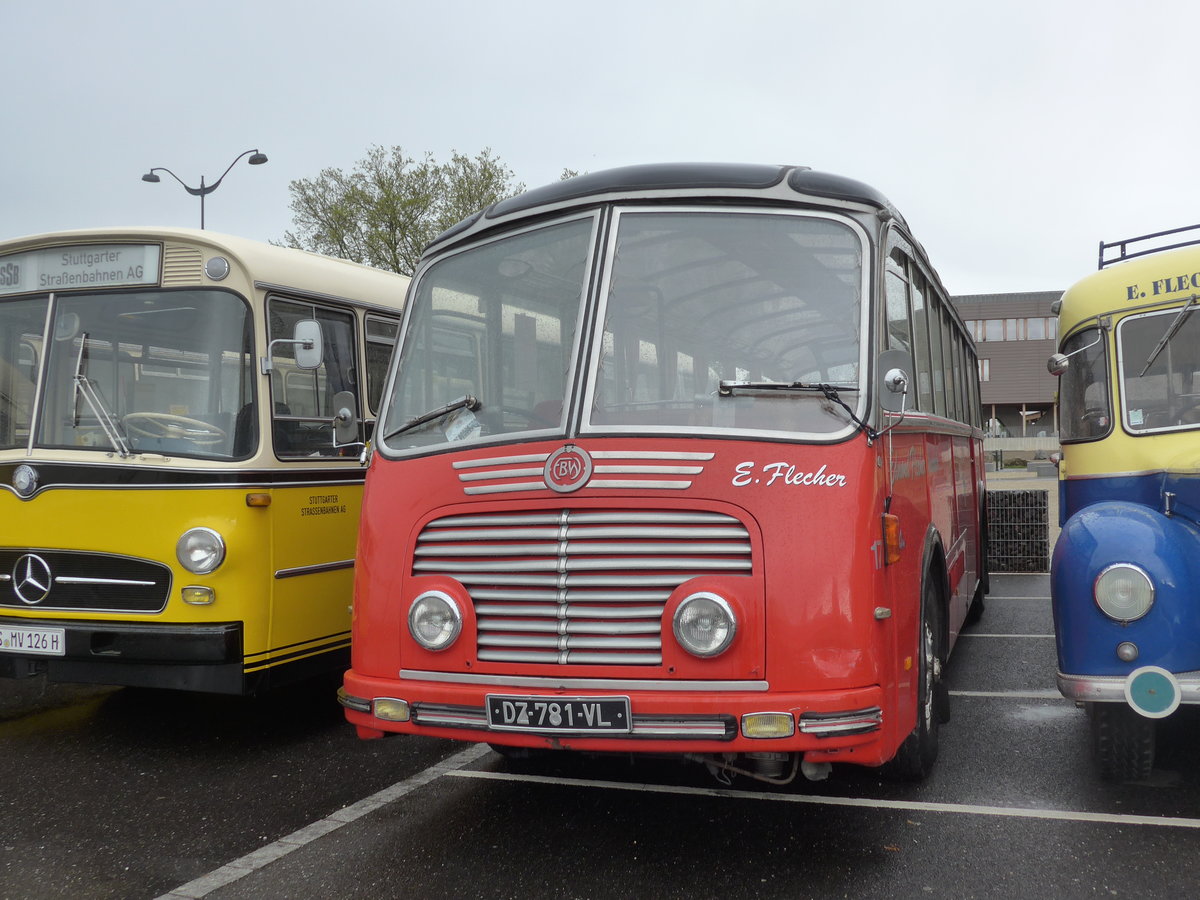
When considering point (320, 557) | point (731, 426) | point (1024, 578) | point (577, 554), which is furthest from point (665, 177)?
point (1024, 578)

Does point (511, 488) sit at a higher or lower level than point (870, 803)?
higher

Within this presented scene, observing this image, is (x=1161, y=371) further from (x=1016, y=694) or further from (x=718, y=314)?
(x=718, y=314)

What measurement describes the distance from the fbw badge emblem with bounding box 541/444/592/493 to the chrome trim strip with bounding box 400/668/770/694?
0.70 meters

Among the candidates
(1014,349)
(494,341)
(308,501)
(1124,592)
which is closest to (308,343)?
(308,501)

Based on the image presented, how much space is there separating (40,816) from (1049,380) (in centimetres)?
6787

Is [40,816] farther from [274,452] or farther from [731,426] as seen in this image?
[731,426]

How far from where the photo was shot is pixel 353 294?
23.4 feet

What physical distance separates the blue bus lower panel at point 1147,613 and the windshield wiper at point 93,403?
475 centimetres

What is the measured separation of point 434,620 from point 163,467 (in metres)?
2.30

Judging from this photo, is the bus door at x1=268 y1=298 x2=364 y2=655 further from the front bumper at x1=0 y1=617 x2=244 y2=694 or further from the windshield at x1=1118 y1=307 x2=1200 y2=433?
the windshield at x1=1118 y1=307 x2=1200 y2=433

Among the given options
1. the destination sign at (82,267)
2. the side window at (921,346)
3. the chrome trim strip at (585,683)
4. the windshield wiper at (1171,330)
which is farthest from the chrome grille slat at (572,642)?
the windshield wiper at (1171,330)

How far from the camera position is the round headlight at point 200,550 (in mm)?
5684

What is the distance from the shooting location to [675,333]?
4414 millimetres

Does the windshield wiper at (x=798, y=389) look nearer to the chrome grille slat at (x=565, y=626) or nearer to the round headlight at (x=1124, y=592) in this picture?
the chrome grille slat at (x=565, y=626)
